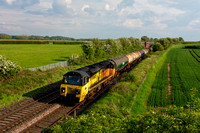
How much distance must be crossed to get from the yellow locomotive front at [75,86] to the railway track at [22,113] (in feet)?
8.51

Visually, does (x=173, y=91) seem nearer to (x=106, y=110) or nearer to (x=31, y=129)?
(x=106, y=110)

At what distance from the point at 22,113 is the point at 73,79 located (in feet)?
21.3

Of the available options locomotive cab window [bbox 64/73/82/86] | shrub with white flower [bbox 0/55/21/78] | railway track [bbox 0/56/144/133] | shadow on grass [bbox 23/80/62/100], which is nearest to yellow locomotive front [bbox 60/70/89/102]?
locomotive cab window [bbox 64/73/82/86]

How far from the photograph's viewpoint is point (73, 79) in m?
17.1

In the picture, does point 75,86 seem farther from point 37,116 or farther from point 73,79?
point 37,116

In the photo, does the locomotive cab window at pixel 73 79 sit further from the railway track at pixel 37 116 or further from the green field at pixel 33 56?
the green field at pixel 33 56

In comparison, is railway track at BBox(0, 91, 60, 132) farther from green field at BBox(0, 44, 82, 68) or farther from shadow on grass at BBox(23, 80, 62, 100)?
green field at BBox(0, 44, 82, 68)

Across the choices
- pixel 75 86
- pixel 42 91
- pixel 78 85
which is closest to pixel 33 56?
pixel 42 91

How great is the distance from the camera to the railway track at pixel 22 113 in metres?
13.6

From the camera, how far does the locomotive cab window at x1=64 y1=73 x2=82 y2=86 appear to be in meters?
16.8

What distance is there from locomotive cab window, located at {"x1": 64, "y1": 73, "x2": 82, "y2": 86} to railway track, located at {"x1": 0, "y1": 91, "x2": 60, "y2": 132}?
361cm

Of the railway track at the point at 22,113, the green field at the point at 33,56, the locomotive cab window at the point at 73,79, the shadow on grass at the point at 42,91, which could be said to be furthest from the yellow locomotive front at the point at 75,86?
the green field at the point at 33,56

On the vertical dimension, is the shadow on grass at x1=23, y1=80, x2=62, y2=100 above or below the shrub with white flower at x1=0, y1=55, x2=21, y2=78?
below

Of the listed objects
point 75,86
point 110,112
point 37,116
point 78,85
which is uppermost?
point 78,85
